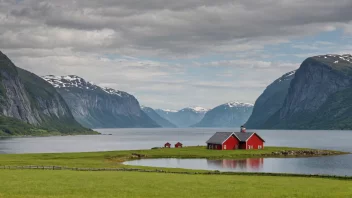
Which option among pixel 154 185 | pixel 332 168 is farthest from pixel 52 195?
pixel 332 168

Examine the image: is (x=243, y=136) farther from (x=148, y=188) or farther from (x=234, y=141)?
(x=148, y=188)

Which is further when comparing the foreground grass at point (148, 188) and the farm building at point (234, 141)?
the farm building at point (234, 141)

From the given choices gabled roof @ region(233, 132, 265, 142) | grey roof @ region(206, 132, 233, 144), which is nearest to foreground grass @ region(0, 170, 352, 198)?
grey roof @ region(206, 132, 233, 144)

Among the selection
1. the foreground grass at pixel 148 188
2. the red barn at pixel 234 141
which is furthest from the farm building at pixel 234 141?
the foreground grass at pixel 148 188

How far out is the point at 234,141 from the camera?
163500 mm

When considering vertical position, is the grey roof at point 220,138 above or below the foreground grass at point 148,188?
above

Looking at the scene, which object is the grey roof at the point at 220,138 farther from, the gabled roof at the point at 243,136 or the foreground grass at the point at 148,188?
the foreground grass at the point at 148,188

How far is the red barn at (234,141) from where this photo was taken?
162 m

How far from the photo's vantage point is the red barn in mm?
161875

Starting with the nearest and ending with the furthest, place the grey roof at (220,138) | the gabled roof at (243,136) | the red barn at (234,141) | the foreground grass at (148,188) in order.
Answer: the foreground grass at (148,188)
the red barn at (234,141)
the grey roof at (220,138)
the gabled roof at (243,136)

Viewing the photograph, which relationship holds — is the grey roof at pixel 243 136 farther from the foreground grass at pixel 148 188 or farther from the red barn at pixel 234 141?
the foreground grass at pixel 148 188

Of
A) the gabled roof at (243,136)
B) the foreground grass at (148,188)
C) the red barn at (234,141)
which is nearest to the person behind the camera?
the foreground grass at (148,188)

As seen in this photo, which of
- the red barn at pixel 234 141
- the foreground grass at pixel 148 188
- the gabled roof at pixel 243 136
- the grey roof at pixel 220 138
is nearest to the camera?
the foreground grass at pixel 148 188

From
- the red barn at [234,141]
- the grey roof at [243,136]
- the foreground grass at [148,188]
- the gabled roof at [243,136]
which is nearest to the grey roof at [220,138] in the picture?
the red barn at [234,141]
